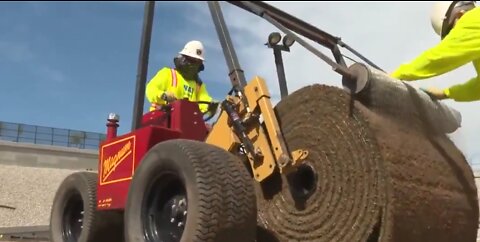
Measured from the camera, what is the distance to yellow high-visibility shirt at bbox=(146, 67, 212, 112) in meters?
5.93

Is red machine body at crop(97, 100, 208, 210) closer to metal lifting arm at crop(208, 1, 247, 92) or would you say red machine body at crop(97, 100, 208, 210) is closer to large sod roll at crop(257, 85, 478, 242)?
metal lifting arm at crop(208, 1, 247, 92)

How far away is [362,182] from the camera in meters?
3.82

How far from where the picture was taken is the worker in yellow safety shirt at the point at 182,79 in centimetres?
594

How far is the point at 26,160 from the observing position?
18.6 metres

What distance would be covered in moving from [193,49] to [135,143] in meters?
1.46

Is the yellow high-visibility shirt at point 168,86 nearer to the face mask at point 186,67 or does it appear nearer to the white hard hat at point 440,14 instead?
the face mask at point 186,67

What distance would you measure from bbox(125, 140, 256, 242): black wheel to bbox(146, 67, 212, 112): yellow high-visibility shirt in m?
1.58

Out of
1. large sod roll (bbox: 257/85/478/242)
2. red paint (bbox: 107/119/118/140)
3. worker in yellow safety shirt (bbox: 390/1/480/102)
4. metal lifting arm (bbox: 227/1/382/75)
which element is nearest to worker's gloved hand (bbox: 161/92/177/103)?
red paint (bbox: 107/119/118/140)

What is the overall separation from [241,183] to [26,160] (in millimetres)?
16026

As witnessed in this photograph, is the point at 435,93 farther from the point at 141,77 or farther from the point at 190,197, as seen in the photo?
the point at 141,77

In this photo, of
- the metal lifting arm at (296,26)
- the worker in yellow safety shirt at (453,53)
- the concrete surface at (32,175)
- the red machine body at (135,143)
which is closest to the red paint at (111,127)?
the red machine body at (135,143)

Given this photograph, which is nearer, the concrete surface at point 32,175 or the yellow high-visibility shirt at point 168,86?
the yellow high-visibility shirt at point 168,86

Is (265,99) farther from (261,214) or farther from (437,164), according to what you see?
(437,164)

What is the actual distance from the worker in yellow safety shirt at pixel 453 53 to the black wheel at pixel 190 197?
4.27 ft
